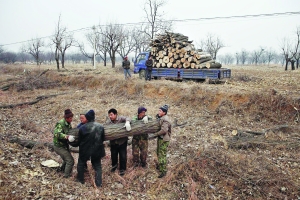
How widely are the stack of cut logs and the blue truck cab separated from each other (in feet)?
1.46

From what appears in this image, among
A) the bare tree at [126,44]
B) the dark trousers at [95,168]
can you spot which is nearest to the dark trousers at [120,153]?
the dark trousers at [95,168]

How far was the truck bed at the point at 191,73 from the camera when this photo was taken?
1209 cm

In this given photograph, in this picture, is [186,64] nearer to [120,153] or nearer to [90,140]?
[120,153]

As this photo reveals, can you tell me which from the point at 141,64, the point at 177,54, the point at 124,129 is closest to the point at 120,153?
the point at 124,129

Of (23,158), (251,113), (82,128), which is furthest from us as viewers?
(251,113)

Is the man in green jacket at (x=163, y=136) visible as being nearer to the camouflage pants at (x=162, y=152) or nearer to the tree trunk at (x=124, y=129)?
the camouflage pants at (x=162, y=152)

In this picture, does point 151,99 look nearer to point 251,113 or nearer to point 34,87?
point 251,113

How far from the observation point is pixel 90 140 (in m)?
4.05

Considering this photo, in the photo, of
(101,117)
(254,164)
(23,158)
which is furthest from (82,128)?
(101,117)

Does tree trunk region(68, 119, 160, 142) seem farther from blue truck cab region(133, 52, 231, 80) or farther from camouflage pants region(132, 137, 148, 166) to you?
blue truck cab region(133, 52, 231, 80)

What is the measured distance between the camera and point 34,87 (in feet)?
52.1

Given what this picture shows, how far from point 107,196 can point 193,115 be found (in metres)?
5.98

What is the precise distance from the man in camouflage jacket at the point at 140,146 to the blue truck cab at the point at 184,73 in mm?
8379

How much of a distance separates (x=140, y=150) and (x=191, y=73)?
348 inches
